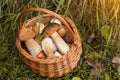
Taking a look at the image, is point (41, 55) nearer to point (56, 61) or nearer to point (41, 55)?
point (41, 55)

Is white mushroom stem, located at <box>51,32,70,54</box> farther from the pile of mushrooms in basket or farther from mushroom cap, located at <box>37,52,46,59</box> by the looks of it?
mushroom cap, located at <box>37,52,46,59</box>

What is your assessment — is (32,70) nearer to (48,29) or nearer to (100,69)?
(48,29)

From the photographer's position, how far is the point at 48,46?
2.10 metres

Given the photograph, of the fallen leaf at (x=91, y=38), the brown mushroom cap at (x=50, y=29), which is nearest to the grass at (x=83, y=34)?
the fallen leaf at (x=91, y=38)

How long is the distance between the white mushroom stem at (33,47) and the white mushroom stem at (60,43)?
116 mm

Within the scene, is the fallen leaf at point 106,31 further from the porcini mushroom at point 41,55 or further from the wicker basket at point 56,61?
the porcini mushroom at point 41,55

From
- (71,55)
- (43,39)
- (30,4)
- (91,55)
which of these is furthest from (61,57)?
(30,4)

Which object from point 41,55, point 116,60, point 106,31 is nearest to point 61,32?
point 41,55

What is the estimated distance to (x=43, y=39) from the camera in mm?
2129

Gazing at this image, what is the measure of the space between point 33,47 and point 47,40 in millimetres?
104

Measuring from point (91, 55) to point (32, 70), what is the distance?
1.45ft

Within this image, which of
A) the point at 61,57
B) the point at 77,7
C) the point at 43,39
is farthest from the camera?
the point at 77,7

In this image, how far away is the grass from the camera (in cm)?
221

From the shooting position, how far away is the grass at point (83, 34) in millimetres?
2211
